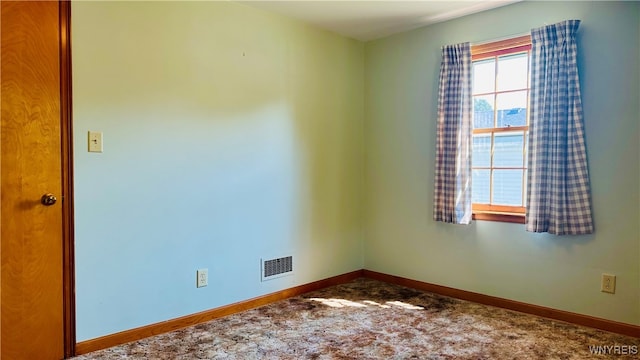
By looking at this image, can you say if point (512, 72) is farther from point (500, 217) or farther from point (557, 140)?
point (500, 217)

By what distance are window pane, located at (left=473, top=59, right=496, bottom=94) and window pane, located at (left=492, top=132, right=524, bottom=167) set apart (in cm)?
37

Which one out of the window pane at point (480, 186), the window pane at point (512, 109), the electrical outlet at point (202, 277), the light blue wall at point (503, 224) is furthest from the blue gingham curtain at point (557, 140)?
the electrical outlet at point (202, 277)

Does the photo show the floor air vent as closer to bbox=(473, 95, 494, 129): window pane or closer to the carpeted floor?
the carpeted floor

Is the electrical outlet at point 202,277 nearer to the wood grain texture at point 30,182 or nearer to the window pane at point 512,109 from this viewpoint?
the wood grain texture at point 30,182

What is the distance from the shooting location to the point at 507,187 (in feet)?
10.6

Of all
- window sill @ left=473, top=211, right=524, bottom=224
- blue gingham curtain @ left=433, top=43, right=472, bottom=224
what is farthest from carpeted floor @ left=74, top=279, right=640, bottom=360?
blue gingham curtain @ left=433, top=43, right=472, bottom=224

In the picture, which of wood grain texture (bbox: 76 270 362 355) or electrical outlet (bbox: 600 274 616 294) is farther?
electrical outlet (bbox: 600 274 616 294)

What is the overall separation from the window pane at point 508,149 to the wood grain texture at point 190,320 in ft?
5.54

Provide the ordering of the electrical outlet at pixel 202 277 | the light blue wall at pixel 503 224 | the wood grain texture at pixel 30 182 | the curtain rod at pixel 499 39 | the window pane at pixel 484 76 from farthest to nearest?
the window pane at pixel 484 76, the curtain rod at pixel 499 39, the electrical outlet at pixel 202 277, the light blue wall at pixel 503 224, the wood grain texture at pixel 30 182

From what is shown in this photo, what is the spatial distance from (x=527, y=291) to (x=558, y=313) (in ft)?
0.76

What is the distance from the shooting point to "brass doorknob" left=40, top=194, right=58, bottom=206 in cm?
226

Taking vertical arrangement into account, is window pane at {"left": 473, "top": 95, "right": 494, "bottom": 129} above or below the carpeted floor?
above

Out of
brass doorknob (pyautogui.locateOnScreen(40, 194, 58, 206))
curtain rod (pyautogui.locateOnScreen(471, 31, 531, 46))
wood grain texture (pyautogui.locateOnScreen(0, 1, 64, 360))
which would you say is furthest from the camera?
curtain rod (pyautogui.locateOnScreen(471, 31, 531, 46))

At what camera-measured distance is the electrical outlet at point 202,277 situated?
2920 millimetres
